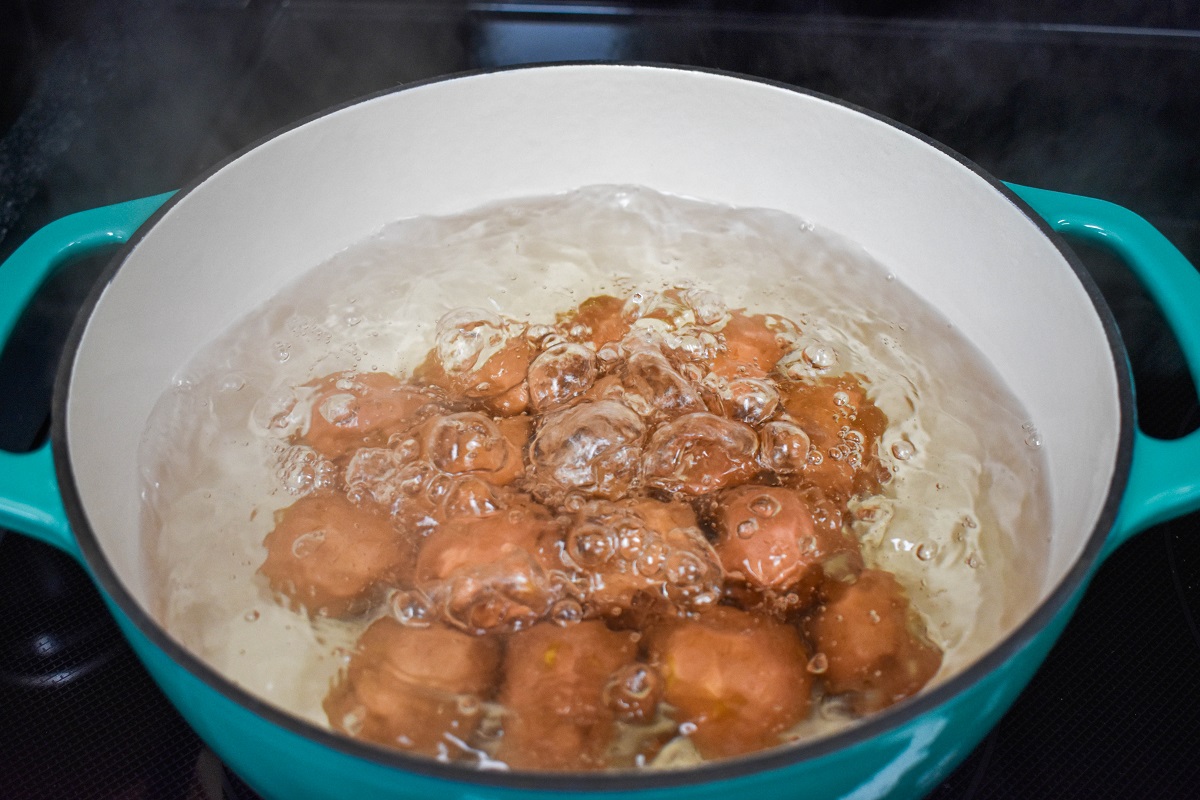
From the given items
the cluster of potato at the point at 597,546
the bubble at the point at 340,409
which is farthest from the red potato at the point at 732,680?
the bubble at the point at 340,409

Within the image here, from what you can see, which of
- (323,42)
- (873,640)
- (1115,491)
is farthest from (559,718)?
(323,42)

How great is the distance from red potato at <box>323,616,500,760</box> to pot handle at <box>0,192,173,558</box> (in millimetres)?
192

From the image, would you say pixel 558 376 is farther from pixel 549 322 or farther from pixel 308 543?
pixel 308 543

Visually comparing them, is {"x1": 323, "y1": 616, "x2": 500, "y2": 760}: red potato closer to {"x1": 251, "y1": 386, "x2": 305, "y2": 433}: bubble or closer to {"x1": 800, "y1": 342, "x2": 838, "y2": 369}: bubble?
{"x1": 251, "y1": 386, "x2": 305, "y2": 433}: bubble

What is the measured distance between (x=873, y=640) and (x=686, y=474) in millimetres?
203

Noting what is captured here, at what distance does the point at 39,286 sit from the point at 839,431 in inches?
25.8

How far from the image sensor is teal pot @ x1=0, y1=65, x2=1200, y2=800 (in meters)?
0.51

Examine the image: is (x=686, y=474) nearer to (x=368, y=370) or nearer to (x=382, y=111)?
(x=368, y=370)

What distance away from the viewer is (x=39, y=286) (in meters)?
0.77

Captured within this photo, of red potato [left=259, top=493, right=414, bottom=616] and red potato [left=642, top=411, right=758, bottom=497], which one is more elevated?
red potato [left=642, top=411, right=758, bottom=497]

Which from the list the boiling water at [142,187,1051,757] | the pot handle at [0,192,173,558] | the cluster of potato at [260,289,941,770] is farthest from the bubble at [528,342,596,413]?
the pot handle at [0,192,173,558]

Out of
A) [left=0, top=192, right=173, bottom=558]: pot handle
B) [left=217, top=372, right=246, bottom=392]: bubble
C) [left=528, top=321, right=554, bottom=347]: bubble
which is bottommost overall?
[left=217, top=372, right=246, bottom=392]: bubble

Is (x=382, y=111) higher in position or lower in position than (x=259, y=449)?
higher

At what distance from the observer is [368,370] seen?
936mm
